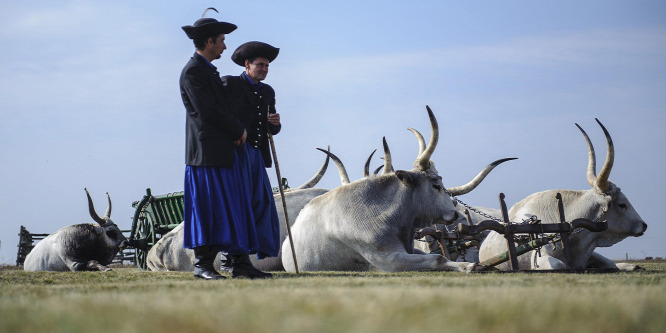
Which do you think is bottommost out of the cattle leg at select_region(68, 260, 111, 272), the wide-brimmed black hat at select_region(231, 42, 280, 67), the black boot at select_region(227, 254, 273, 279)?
the cattle leg at select_region(68, 260, 111, 272)

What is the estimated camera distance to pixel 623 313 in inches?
87.3

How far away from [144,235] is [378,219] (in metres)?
7.00

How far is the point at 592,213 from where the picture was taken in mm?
8602

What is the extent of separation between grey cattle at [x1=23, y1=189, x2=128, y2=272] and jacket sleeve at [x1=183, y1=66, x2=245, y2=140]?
7575 mm

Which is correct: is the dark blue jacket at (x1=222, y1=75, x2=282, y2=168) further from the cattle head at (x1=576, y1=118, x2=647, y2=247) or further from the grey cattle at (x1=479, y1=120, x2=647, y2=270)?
the cattle head at (x1=576, y1=118, x2=647, y2=247)

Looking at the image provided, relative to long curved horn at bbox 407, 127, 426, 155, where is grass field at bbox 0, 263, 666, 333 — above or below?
below

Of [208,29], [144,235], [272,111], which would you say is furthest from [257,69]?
[144,235]

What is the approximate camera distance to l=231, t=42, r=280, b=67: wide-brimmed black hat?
639 cm

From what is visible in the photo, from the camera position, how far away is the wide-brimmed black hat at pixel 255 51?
21.0ft

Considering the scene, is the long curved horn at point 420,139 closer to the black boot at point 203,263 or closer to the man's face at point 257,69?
the man's face at point 257,69

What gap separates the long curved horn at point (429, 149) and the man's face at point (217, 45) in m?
2.24

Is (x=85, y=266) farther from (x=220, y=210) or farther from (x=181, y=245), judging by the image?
(x=220, y=210)

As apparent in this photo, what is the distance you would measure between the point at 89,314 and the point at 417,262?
4.90 metres

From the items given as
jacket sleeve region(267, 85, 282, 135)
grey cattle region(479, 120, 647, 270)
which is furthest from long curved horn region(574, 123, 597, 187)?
jacket sleeve region(267, 85, 282, 135)
